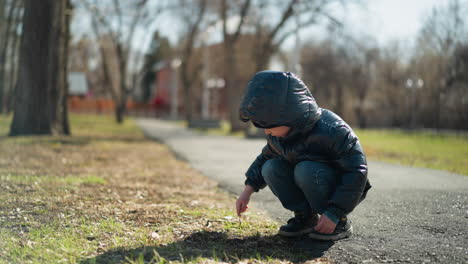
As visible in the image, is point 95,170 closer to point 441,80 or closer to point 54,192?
point 54,192

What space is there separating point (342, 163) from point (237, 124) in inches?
782

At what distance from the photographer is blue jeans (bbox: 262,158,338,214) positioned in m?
2.96

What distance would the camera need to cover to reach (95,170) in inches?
273

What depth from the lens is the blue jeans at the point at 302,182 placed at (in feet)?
9.70

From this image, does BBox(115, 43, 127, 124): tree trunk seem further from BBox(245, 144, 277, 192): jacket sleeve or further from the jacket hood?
the jacket hood

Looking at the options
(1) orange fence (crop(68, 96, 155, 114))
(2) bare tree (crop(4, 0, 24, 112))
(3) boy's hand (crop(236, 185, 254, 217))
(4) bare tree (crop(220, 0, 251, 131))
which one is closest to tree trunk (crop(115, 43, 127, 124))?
(2) bare tree (crop(4, 0, 24, 112))

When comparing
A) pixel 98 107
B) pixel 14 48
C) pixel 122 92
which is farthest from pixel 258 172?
pixel 98 107

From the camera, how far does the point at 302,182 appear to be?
3.02 meters

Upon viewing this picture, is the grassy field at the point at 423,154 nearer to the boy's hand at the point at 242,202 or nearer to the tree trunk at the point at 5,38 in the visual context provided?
the boy's hand at the point at 242,202

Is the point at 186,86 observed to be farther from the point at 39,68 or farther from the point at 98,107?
the point at 98,107

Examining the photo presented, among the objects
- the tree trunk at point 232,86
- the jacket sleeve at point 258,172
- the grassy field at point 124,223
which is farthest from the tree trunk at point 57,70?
the tree trunk at point 232,86

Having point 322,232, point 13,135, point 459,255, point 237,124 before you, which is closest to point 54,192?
point 322,232

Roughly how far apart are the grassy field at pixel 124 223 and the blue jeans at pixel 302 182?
0.30 metres

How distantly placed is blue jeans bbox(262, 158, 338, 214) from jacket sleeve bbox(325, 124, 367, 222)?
0.08 meters
